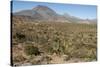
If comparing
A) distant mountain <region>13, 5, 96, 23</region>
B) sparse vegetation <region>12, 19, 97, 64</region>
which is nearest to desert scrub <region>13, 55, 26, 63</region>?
sparse vegetation <region>12, 19, 97, 64</region>

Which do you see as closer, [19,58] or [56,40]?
[19,58]

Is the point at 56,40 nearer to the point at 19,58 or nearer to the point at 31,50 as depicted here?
the point at 31,50

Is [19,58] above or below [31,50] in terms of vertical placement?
below

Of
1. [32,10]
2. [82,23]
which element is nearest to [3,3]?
[32,10]

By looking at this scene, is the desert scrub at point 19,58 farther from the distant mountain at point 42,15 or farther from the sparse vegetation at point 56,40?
the distant mountain at point 42,15

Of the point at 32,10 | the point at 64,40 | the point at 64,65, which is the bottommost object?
the point at 64,65

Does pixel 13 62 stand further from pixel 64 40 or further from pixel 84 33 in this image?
pixel 84 33

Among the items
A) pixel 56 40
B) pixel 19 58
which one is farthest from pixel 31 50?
pixel 56 40

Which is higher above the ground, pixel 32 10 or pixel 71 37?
pixel 32 10
